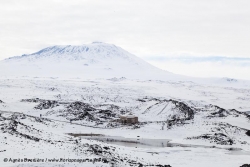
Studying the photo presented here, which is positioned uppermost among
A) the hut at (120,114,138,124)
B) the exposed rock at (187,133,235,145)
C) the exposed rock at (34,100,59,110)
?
the exposed rock at (34,100,59,110)

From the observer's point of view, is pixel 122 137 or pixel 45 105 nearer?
pixel 122 137

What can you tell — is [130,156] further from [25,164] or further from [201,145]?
[201,145]

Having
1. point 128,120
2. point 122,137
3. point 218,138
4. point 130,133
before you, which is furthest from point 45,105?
point 218,138

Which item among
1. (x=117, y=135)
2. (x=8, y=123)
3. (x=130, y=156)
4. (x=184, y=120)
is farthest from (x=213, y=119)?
(x=8, y=123)

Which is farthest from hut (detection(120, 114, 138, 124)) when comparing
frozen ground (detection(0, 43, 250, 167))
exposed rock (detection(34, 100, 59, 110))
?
exposed rock (detection(34, 100, 59, 110))

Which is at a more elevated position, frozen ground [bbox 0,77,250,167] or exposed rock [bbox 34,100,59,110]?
exposed rock [bbox 34,100,59,110]

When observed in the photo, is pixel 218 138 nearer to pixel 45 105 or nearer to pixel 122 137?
pixel 122 137

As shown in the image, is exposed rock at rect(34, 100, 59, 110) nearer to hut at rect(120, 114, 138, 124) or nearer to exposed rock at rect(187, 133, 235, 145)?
hut at rect(120, 114, 138, 124)

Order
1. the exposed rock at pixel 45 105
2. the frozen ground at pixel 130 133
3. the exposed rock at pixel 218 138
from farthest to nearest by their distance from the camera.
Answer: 1. the exposed rock at pixel 45 105
2. the exposed rock at pixel 218 138
3. the frozen ground at pixel 130 133

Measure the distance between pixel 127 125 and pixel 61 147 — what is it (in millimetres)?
27812

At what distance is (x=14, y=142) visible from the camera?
38.2m

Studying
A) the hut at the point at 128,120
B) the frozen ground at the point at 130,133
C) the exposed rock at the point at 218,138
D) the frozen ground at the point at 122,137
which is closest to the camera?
the frozen ground at the point at 122,137

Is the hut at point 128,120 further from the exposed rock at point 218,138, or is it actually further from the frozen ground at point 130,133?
the exposed rock at point 218,138

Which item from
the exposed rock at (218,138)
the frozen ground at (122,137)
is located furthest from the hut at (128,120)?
the exposed rock at (218,138)
